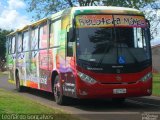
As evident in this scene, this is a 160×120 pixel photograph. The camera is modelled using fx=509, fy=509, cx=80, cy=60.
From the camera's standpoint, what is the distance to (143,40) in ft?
55.6

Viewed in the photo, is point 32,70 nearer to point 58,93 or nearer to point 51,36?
point 51,36

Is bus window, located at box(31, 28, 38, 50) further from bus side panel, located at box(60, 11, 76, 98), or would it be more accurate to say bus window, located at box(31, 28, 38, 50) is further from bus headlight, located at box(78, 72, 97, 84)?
bus headlight, located at box(78, 72, 97, 84)

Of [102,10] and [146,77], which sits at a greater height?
[102,10]

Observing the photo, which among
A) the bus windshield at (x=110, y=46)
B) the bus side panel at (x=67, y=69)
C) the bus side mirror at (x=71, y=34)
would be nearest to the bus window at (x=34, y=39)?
the bus side panel at (x=67, y=69)

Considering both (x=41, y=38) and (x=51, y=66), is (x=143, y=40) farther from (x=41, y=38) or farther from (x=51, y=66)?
(x=41, y=38)

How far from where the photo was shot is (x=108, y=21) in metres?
16.6

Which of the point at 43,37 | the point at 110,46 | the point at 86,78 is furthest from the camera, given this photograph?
the point at 43,37

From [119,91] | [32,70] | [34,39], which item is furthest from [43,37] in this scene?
[119,91]

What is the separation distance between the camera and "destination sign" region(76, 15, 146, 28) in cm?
1642

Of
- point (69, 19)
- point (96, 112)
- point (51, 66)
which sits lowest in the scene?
point (96, 112)

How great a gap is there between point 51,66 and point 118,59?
133 inches

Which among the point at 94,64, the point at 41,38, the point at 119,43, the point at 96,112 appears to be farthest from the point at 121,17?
the point at 41,38

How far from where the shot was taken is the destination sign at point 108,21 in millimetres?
16422

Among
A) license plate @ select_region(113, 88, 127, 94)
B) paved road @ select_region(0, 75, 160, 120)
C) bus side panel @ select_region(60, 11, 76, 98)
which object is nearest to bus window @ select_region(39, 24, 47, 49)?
bus side panel @ select_region(60, 11, 76, 98)
